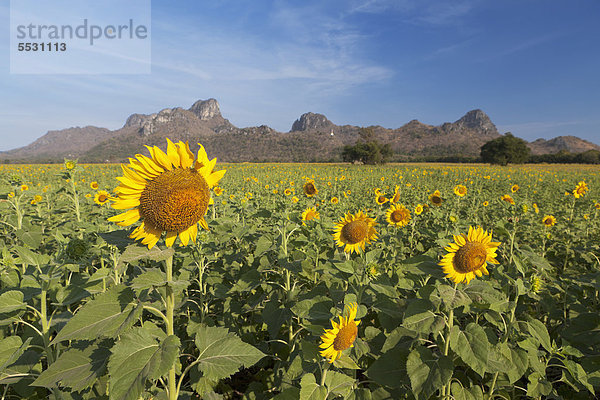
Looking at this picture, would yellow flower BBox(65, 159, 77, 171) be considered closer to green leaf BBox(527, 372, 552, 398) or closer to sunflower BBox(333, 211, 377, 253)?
sunflower BBox(333, 211, 377, 253)

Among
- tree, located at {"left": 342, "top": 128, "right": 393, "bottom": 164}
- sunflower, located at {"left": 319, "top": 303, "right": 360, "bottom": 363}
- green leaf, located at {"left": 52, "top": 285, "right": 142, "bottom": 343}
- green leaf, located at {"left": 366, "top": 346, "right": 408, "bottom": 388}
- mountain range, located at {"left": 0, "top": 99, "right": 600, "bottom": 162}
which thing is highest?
mountain range, located at {"left": 0, "top": 99, "right": 600, "bottom": 162}

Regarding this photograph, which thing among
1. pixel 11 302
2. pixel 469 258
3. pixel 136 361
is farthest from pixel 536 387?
pixel 11 302

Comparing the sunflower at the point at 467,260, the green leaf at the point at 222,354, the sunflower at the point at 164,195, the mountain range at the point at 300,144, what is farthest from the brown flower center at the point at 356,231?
the mountain range at the point at 300,144

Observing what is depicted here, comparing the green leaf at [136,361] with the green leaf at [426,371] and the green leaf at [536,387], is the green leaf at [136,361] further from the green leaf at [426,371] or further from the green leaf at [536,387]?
the green leaf at [536,387]

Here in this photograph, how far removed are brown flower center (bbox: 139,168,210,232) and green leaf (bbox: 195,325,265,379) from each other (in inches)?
25.8

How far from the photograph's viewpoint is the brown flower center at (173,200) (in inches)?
52.5

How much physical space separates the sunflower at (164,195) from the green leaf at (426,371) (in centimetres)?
165

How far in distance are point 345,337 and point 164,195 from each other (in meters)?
1.26

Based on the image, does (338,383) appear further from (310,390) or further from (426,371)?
(426,371)

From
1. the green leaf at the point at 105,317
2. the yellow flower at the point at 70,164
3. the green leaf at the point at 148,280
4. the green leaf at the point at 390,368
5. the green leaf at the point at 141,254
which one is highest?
the yellow flower at the point at 70,164

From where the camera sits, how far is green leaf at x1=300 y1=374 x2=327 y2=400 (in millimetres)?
1698

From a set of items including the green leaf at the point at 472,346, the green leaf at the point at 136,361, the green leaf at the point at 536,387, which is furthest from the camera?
the green leaf at the point at 536,387

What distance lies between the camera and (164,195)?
1.33 metres

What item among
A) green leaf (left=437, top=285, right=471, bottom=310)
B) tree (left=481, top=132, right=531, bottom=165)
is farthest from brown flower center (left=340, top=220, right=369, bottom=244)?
tree (left=481, top=132, right=531, bottom=165)
